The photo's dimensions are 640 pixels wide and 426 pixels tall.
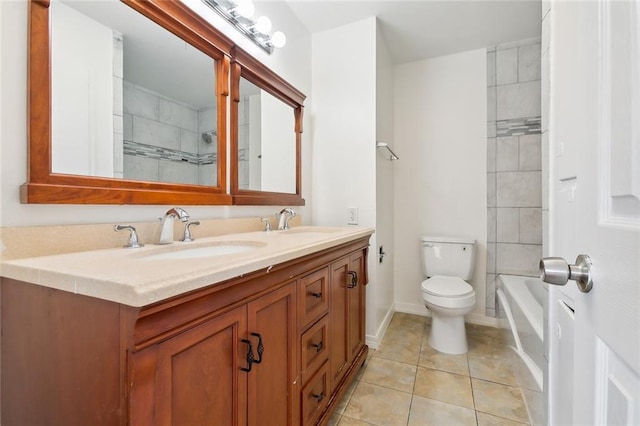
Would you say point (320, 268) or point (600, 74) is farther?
point (320, 268)

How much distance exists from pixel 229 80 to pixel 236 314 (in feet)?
3.76

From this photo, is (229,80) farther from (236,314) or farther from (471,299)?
(471,299)

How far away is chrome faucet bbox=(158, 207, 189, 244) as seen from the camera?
1001 mm

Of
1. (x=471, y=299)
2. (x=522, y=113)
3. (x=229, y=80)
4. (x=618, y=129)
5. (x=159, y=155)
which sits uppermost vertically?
(x=522, y=113)

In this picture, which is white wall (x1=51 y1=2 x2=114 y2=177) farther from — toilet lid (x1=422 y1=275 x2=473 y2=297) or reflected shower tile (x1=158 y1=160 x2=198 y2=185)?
toilet lid (x1=422 y1=275 x2=473 y2=297)

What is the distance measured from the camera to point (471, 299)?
1.88 m

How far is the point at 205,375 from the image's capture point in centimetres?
62

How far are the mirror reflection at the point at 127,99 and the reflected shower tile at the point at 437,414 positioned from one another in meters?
1.48

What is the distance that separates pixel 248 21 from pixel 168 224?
1.16 meters

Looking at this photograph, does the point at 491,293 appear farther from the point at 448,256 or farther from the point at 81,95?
the point at 81,95

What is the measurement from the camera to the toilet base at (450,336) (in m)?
1.93

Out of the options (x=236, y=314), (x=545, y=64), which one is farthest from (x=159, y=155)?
(x=545, y=64)

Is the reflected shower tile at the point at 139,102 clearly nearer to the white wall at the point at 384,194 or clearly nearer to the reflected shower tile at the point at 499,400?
the white wall at the point at 384,194

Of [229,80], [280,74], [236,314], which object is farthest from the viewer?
[280,74]
